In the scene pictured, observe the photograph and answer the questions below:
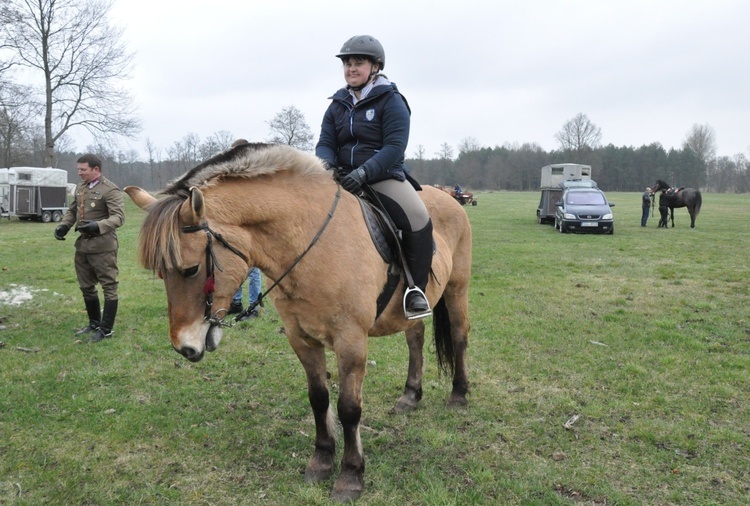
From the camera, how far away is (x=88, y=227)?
6.22 metres

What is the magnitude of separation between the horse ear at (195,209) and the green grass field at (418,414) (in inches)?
78.0

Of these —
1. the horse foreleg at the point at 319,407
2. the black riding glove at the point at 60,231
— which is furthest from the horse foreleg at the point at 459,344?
the black riding glove at the point at 60,231

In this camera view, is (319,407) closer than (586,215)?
Yes

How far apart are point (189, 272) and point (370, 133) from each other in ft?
5.52

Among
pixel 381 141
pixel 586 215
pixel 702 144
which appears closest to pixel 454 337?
pixel 381 141

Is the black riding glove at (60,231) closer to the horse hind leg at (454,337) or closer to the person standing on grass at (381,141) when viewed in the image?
the person standing on grass at (381,141)

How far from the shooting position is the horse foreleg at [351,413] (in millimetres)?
3264

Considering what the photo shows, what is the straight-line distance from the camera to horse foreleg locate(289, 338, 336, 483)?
11.8ft

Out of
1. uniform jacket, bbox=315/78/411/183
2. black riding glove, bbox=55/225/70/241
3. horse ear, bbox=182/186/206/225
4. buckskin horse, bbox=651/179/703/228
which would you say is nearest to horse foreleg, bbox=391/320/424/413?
uniform jacket, bbox=315/78/411/183

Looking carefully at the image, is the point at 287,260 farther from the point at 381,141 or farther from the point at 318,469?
the point at 318,469

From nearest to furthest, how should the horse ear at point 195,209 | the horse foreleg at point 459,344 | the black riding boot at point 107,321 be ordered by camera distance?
the horse ear at point 195,209 → the horse foreleg at point 459,344 → the black riding boot at point 107,321

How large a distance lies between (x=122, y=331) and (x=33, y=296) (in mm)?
3497

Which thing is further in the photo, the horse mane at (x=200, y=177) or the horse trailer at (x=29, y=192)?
the horse trailer at (x=29, y=192)

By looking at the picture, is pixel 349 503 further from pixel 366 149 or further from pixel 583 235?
pixel 583 235
